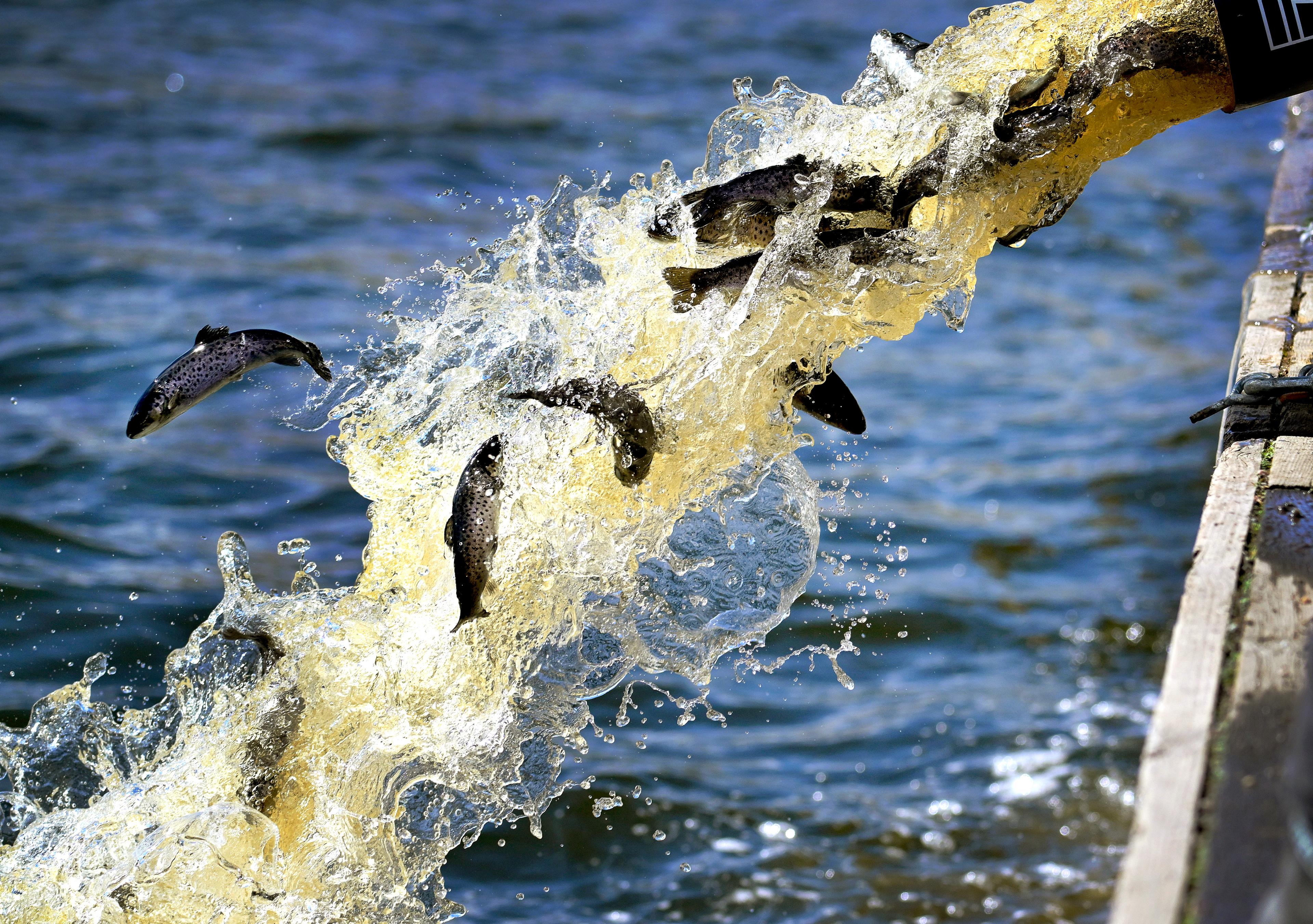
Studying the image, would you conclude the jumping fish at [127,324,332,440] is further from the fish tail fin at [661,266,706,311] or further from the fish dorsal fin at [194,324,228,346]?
the fish tail fin at [661,266,706,311]

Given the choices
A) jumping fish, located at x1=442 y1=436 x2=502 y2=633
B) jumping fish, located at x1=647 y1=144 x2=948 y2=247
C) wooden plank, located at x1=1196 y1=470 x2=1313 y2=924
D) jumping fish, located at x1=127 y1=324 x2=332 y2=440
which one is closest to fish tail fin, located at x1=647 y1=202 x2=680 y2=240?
jumping fish, located at x1=647 y1=144 x2=948 y2=247

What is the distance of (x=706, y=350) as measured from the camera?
357 centimetres

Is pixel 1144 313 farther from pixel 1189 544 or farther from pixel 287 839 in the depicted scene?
Result: pixel 287 839

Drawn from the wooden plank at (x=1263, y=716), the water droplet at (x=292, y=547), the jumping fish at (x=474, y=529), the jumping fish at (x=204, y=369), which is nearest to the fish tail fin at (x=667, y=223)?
the jumping fish at (x=474, y=529)

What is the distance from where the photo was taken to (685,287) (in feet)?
12.2

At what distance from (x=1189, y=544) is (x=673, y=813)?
140 inches

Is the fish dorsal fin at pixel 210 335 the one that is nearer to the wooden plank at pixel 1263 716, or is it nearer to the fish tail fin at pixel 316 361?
the fish tail fin at pixel 316 361

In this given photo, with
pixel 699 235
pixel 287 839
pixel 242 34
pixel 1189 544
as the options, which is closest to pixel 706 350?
pixel 699 235

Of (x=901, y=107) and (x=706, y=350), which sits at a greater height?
(x=901, y=107)

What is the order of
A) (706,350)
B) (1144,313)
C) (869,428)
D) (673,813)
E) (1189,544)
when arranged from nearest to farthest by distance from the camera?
(706,350) → (673,813) → (1189,544) → (869,428) → (1144,313)

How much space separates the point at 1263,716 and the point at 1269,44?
182 centimetres

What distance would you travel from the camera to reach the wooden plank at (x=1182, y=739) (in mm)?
1663

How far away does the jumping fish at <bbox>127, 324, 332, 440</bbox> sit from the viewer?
3863mm

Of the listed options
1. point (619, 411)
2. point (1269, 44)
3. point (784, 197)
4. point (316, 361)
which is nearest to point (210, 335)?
point (316, 361)
